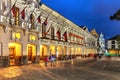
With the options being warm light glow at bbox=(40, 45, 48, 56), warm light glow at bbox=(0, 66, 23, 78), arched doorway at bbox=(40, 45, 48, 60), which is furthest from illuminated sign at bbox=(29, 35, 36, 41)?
warm light glow at bbox=(0, 66, 23, 78)

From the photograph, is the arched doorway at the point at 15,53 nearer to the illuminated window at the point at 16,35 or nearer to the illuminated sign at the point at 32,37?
the illuminated window at the point at 16,35

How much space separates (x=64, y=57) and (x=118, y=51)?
11259 centimetres

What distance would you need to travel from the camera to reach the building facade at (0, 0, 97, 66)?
3797 centimetres

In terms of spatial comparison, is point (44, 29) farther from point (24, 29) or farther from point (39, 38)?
point (24, 29)

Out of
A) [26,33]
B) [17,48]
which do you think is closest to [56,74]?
[17,48]

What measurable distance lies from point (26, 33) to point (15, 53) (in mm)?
3526

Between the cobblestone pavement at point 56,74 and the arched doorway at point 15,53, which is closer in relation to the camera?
the cobblestone pavement at point 56,74

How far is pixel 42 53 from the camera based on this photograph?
54938 millimetres

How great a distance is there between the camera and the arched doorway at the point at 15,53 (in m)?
42.1

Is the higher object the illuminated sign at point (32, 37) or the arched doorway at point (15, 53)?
the illuminated sign at point (32, 37)

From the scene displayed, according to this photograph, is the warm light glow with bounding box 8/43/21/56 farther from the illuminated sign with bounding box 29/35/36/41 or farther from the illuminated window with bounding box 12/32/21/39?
the illuminated sign with bounding box 29/35/36/41

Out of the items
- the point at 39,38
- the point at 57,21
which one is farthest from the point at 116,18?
the point at 57,21

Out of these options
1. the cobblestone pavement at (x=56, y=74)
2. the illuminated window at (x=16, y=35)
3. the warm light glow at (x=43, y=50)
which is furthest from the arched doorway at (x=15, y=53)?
the warm light glow at (x=43, y=50)

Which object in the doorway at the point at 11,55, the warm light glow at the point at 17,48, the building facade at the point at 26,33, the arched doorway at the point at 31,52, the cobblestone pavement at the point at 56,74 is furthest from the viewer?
the arched doorway at the point at 31,52
